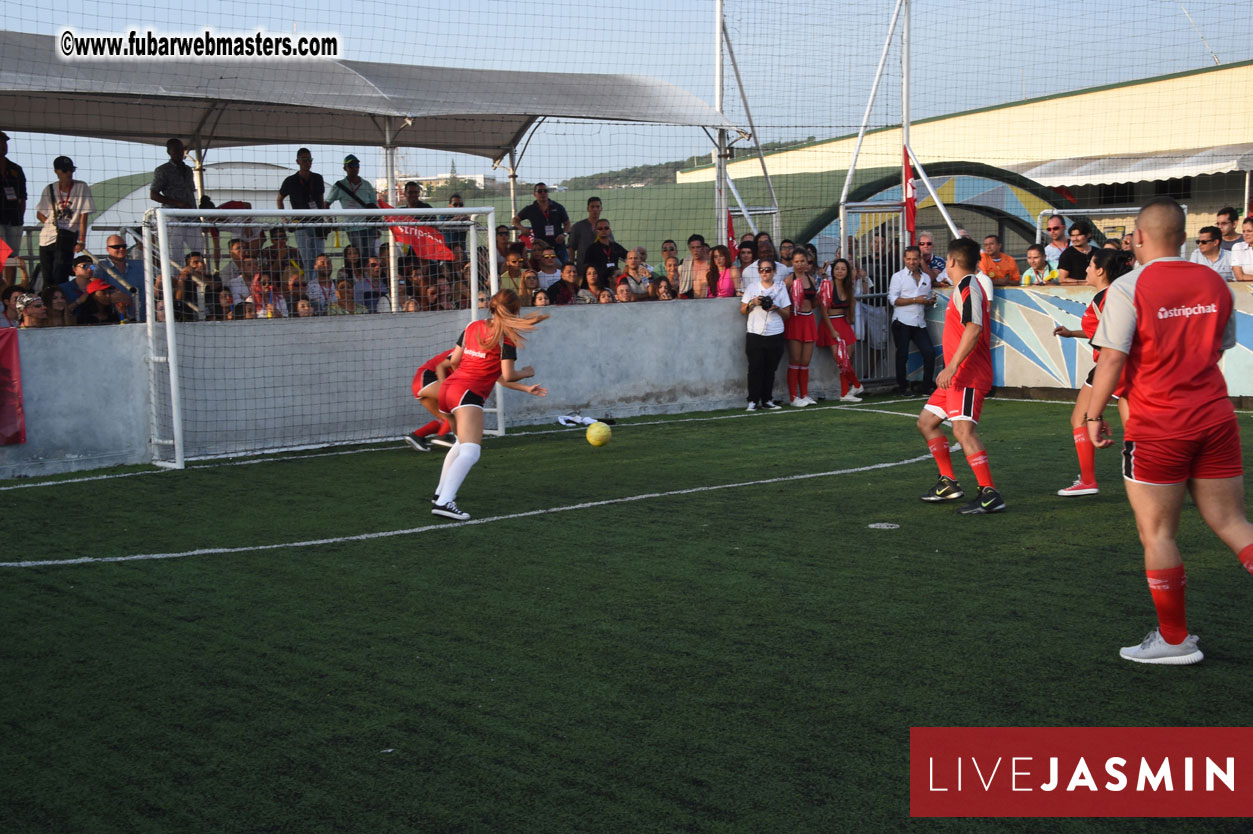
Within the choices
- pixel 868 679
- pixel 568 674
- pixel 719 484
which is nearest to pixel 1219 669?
pixel 868 679

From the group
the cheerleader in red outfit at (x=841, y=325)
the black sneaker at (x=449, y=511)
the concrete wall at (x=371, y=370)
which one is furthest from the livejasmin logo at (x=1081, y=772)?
the cheerleader in red outfit at (x=841, y=325)

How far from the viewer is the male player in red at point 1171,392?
4.86 meters

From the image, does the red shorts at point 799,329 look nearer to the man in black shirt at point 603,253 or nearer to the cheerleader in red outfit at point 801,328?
the cheerleader in red outfit at point 801,328

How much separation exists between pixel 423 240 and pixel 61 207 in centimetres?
374

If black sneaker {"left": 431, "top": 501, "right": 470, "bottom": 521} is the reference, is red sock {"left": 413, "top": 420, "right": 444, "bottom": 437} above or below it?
above

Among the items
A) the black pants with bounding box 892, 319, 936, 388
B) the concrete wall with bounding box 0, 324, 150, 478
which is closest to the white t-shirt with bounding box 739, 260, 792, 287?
the black pants with bounding box 892, 319, 936, 388

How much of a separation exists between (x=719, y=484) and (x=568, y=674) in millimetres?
4646

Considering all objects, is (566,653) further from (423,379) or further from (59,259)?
(59,259)

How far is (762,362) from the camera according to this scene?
48.6 ft

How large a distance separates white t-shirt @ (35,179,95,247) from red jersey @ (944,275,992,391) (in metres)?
8.93

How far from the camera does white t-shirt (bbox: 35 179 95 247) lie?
12.2 metres

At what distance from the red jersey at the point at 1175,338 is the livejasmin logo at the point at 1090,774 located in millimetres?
1412

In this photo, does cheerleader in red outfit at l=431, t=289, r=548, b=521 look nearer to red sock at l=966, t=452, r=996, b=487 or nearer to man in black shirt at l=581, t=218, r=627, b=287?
red sock at l=966, t=452, r=996, b=487

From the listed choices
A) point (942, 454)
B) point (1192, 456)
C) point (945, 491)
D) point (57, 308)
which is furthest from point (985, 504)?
point (57, 308)
